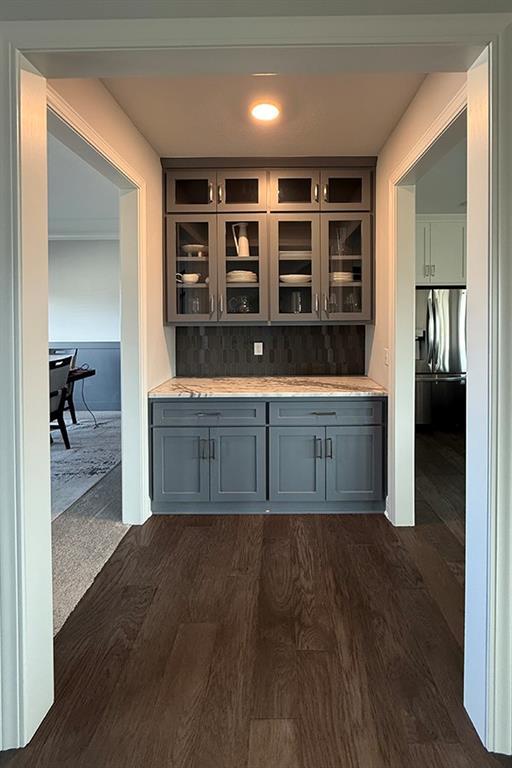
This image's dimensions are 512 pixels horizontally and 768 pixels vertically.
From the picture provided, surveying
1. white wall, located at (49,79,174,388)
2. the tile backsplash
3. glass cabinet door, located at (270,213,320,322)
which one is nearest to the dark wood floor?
white wall, located at (49,79,174,388)

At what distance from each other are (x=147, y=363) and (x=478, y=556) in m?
2.45

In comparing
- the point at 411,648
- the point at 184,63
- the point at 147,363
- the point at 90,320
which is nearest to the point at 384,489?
the point at 411,648

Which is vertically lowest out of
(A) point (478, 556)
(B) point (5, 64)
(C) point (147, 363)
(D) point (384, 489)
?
(D) point (384, 489)

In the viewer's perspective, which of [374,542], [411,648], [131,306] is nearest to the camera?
[411,648]

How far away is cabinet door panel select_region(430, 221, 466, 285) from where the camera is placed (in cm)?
592

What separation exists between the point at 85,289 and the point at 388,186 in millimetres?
6341

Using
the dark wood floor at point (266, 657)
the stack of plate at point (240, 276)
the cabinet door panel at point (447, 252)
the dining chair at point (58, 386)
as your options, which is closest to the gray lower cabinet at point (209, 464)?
the dark wood floor at point (266, 657)

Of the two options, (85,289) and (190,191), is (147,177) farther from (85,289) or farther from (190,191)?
(85,289)

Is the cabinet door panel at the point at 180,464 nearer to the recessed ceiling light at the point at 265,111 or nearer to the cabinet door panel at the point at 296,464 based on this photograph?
the cabinet door panel at the point at 296,464

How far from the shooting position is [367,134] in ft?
11.1

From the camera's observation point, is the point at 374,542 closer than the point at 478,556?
No

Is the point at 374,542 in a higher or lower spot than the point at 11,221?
lower

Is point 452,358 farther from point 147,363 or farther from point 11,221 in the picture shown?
point 11,221

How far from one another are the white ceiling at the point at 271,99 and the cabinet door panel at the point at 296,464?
6.27ft
